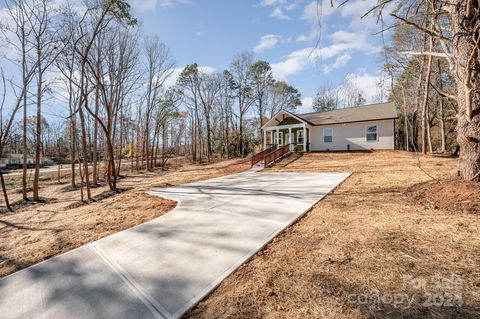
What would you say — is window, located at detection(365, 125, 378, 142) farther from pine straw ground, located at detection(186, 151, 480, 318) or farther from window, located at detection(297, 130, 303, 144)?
pine straw ground, located at detection(186, 151, 480, 318)

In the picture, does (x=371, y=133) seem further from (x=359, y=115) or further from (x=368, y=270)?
(x=368, y=270)

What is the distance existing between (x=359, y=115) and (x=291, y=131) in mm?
5528

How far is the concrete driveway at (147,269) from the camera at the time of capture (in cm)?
214

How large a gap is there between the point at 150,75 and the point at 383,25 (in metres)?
20.8

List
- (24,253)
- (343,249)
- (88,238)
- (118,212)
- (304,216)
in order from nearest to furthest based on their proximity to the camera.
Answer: (343,249), (24,253), (88,238), (304,216), (118,212)

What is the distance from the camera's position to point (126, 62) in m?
14.1

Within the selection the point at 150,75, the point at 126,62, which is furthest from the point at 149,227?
the point at 150,75

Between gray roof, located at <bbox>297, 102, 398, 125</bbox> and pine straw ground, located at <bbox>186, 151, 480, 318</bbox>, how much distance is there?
14598mm

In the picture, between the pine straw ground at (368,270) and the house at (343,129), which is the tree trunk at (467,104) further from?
the house at (343,129)

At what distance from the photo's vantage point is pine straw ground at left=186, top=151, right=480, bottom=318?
6.24 feet

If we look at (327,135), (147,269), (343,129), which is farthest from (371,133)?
(147,269)

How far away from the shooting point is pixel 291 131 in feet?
66.3

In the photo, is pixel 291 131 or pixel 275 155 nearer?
pixel 275 155

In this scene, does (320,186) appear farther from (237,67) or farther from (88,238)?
(237,67)
